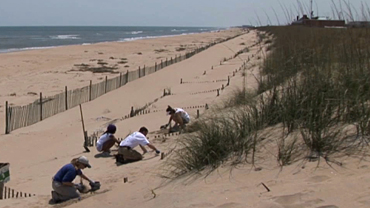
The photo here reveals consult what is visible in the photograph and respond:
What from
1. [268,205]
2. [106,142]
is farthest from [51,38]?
[268,205]

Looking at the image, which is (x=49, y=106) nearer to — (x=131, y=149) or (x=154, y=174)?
(x=131, y=149)

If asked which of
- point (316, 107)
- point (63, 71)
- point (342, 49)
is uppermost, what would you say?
point (342, 49)

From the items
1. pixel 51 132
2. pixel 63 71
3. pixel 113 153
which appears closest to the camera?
pixel 113 153

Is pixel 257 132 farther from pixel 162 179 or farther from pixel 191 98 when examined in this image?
pixel 191 98

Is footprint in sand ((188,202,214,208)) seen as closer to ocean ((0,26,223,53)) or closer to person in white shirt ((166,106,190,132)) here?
person in white shirt ((166,106,190,132))

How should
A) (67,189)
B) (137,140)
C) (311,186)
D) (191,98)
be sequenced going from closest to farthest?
(311,186) < (67,189) < (137,140) < (191,98)

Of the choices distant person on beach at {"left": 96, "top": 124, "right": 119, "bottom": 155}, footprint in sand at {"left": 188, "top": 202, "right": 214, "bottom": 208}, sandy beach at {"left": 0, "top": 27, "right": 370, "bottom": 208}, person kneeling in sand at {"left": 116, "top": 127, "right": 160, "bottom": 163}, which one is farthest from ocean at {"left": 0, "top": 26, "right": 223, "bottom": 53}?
footprint in sand at {"left": 188, "top": 202, "right": 214, "bottom": 208}

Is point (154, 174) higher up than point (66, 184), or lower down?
higher up

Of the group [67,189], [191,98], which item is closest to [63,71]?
[191,98]

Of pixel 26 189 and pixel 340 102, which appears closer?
pixel 340 102

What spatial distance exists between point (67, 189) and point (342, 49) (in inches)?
170

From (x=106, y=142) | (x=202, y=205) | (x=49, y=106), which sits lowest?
(x=49, y=106)

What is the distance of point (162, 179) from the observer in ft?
17.1

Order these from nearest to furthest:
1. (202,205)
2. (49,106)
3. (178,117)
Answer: (202,205), (178,117), (49,106)
